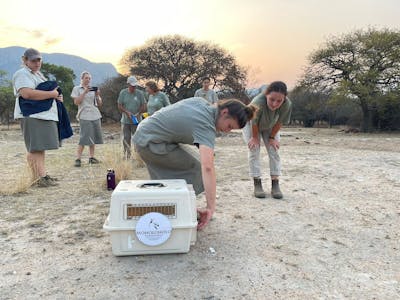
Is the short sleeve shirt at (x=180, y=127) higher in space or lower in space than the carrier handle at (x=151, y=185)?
higher

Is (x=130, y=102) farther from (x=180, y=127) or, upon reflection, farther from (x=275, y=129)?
(x=180, y=127)

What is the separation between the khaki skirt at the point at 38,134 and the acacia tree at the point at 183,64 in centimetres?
1853

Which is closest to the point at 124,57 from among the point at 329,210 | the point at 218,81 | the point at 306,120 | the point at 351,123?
the point at 218,81

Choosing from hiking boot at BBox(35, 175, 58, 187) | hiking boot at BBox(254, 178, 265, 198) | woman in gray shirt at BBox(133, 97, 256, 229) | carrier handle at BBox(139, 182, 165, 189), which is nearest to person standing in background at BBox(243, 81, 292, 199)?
hiking boot at BBox(254, 178, 265, 198)

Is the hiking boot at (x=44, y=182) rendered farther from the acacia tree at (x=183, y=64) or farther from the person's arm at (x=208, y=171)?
the acacia tree at (x=183, y=64)

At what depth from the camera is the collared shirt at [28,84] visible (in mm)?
4176

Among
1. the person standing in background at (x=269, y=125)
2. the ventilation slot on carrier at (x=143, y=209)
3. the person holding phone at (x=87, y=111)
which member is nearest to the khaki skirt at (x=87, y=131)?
the person holding phone at (x=87, y=111)

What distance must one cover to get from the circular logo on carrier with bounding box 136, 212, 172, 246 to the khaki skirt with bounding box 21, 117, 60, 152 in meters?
2.48

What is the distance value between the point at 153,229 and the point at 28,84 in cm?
274

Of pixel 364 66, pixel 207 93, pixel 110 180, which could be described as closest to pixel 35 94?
pixel 110 180

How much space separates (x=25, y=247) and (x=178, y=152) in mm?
1281

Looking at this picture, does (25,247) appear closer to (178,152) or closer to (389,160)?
(178,152)

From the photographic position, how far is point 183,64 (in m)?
23.0

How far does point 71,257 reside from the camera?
2479 millimetres
